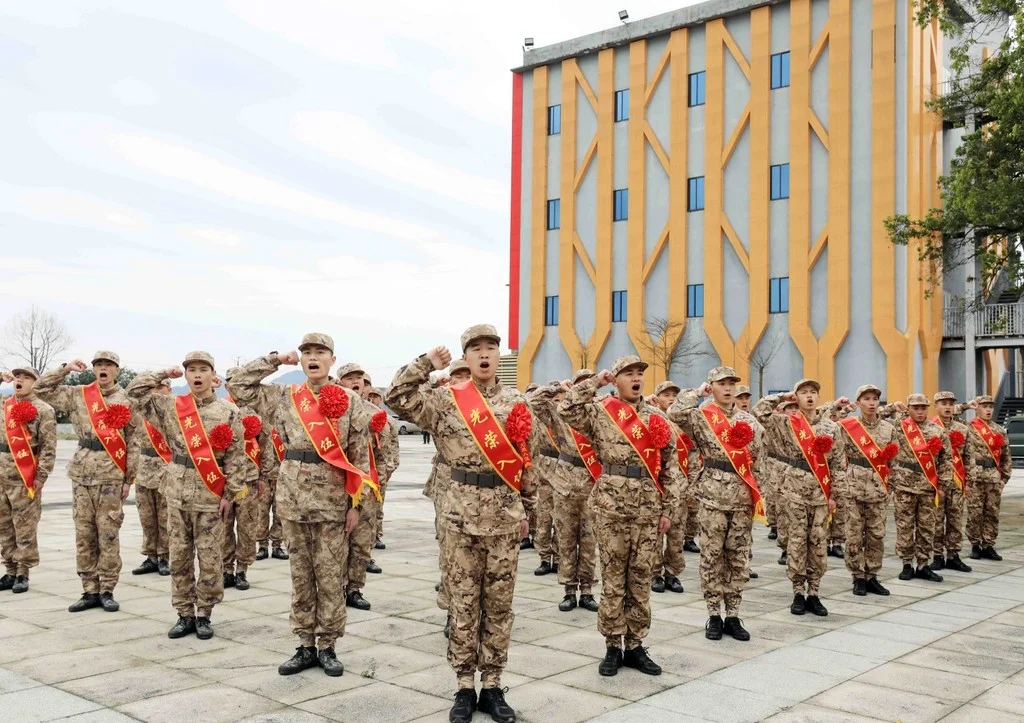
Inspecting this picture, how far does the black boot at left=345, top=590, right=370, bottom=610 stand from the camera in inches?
324

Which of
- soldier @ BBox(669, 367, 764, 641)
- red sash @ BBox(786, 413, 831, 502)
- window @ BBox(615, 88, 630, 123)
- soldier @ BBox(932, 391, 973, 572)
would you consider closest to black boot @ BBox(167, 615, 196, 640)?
soldier @ BBox(669, 367, 764, 641)

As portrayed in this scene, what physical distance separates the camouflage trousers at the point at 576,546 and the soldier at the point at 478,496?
3038 mm

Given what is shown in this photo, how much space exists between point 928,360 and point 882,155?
23.3 feet

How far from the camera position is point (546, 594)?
910 centimetres

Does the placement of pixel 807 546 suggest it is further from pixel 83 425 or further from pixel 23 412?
pixel 23 412

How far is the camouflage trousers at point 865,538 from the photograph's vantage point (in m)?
9.22

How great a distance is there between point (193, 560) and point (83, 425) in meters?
2.16

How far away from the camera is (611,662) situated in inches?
245

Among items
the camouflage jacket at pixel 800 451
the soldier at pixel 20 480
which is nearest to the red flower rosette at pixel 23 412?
the soldier at pixel 20 480

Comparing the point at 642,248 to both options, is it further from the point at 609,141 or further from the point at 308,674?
the point at 308,674

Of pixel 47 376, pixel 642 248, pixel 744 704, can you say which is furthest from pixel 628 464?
pixel 642 248

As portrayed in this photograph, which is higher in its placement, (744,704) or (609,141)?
(609,141)

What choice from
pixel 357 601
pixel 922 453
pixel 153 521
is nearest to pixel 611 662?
pixel 357 601

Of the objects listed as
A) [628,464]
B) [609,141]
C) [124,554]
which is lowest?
[124,554]
